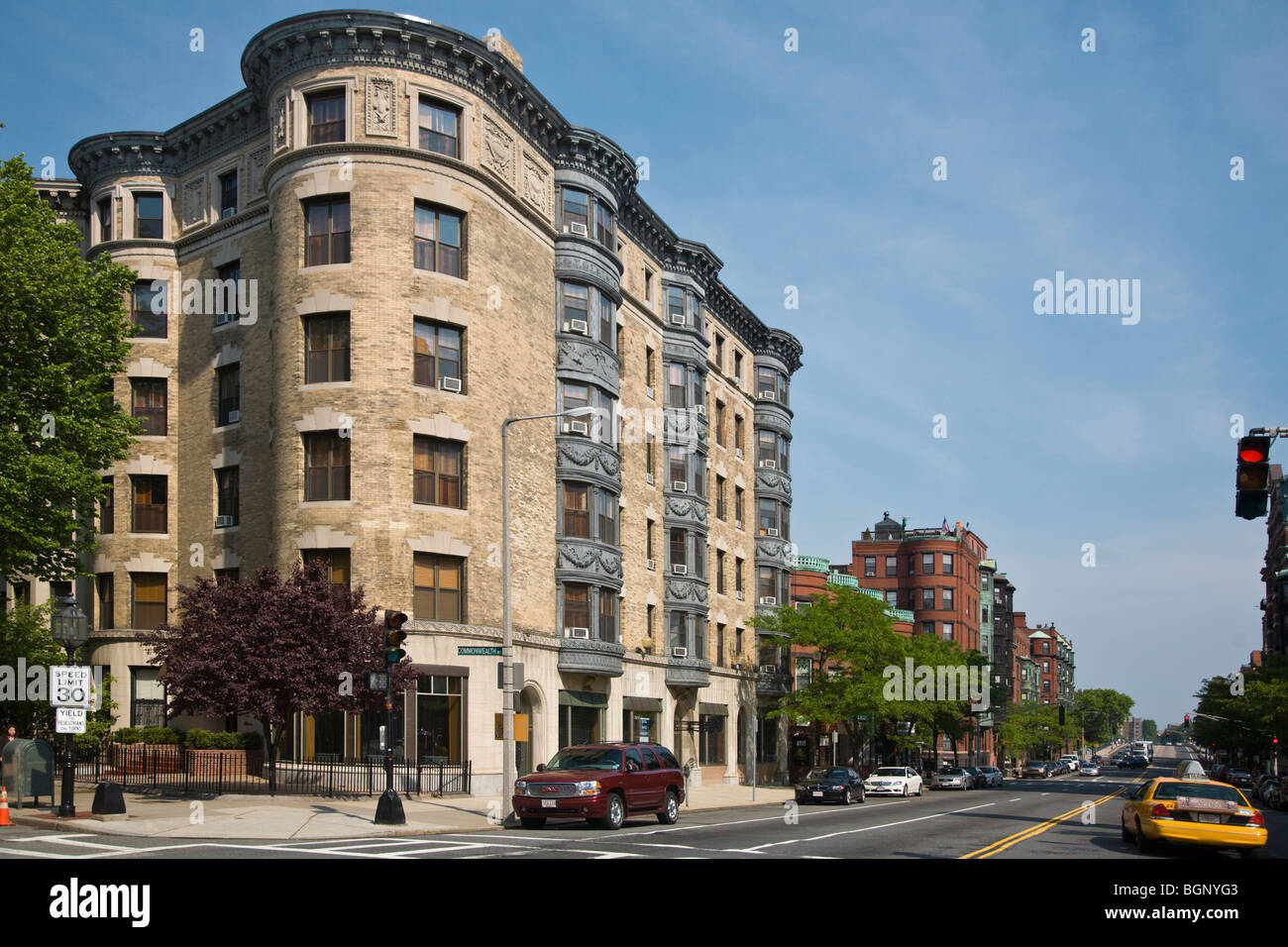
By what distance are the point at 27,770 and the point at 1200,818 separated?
2445 cm

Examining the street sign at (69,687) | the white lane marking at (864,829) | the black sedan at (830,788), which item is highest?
the street sign at (69,687)

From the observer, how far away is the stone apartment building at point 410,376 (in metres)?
35.3

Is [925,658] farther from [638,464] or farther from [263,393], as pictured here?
[263,393]

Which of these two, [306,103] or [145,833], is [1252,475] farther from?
[306,103]

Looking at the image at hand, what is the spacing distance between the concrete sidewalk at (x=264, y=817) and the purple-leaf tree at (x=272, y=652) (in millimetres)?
2249

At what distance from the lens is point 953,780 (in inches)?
2466

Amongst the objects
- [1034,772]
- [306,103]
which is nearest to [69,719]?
[306,103]

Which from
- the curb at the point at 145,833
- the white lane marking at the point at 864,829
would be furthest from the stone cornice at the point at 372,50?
the white lane marking at the point at 864,829

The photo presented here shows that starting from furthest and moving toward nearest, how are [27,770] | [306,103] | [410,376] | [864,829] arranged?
1. [306,103]
2. [410,376]
3. [27,770]
4. [864,829]

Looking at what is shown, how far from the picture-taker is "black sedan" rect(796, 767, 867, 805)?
43.0m

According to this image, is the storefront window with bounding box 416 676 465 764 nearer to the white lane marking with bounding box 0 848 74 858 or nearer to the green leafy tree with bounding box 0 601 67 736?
the green leafy tree with bounding box 0 601 67 736

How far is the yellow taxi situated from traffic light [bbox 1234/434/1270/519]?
22.4 ft

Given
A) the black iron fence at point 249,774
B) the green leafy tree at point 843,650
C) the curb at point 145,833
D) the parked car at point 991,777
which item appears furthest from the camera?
the parked car at point 991,777

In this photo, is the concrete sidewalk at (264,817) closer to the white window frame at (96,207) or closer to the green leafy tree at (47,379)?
the green leafy tree at (47,379)
